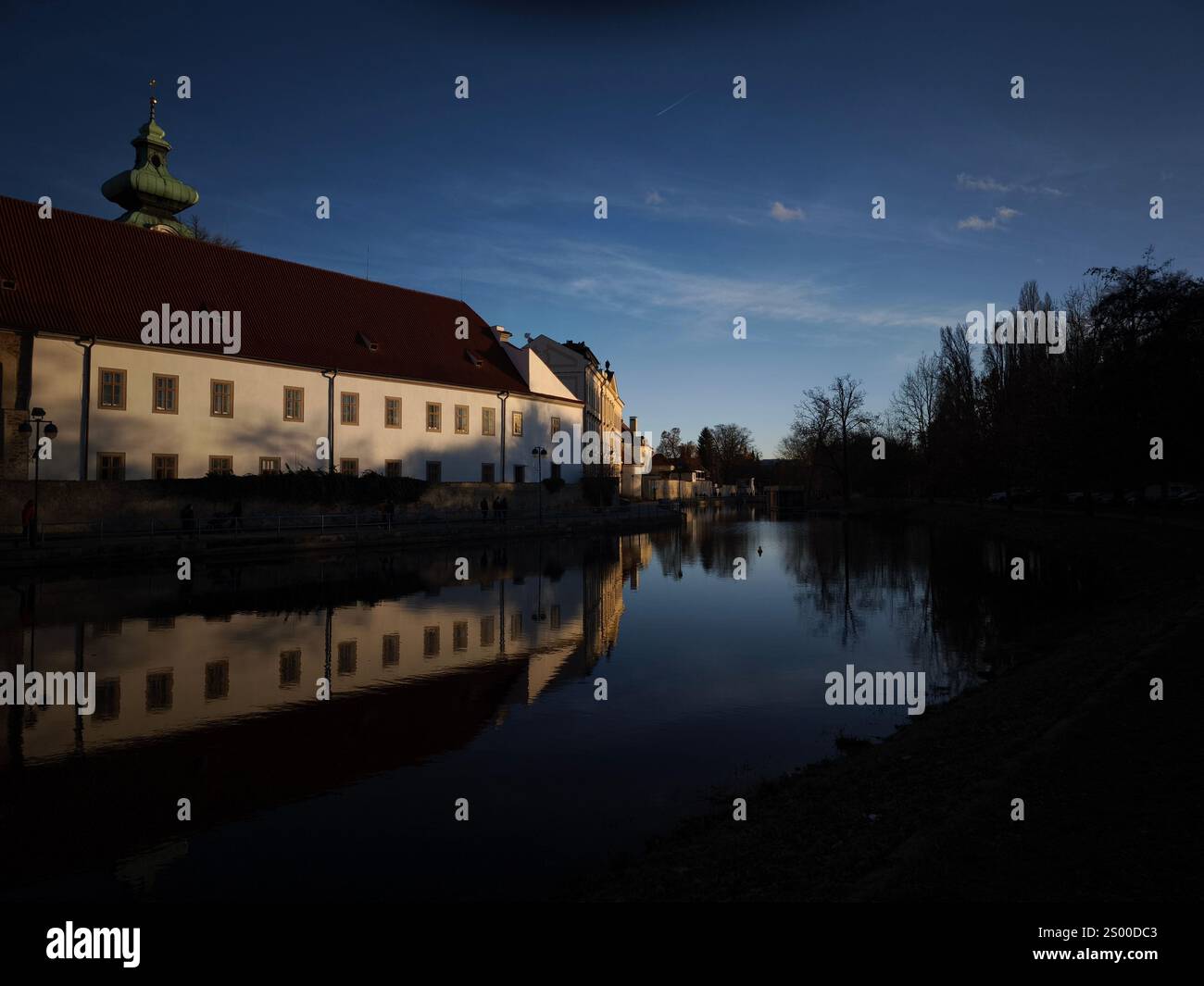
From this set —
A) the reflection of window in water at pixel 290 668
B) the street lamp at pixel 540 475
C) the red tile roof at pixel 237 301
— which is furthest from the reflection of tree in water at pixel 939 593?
the red tile roof at pixel 237 301

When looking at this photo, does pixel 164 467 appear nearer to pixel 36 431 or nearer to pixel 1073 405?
pixel 36 431

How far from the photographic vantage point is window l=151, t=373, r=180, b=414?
35.5 meters

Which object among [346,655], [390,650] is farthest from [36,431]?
[390,650]

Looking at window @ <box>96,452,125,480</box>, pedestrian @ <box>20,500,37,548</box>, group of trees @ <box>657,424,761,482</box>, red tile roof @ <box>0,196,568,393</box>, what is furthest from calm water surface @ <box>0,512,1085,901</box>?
group of trees @ <box>657,424,761,482</box>

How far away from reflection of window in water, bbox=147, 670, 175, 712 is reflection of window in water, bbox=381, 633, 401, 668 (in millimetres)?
3086

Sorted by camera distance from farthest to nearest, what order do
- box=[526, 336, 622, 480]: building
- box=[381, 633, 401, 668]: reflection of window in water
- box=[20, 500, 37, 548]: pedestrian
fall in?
box=[526, 336, 622, 480]: building → box=[20, 500, 37, 548]: pedestrian → box=[381, 633, 401, 668]: reflection of window in water

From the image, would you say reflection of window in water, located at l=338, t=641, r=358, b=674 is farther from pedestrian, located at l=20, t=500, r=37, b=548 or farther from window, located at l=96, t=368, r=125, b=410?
window, located at l=96, t=368, r=125, b=410

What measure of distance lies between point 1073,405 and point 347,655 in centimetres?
2940

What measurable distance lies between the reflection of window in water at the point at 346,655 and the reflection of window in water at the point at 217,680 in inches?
65.3

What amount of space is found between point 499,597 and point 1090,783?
52.4ft

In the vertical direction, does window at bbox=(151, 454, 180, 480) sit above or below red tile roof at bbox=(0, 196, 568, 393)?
below

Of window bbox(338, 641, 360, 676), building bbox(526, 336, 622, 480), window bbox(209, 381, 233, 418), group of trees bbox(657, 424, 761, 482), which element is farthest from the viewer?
group of trees bbox(657, 424, 761, 482)

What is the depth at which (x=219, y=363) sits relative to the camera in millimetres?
38125
